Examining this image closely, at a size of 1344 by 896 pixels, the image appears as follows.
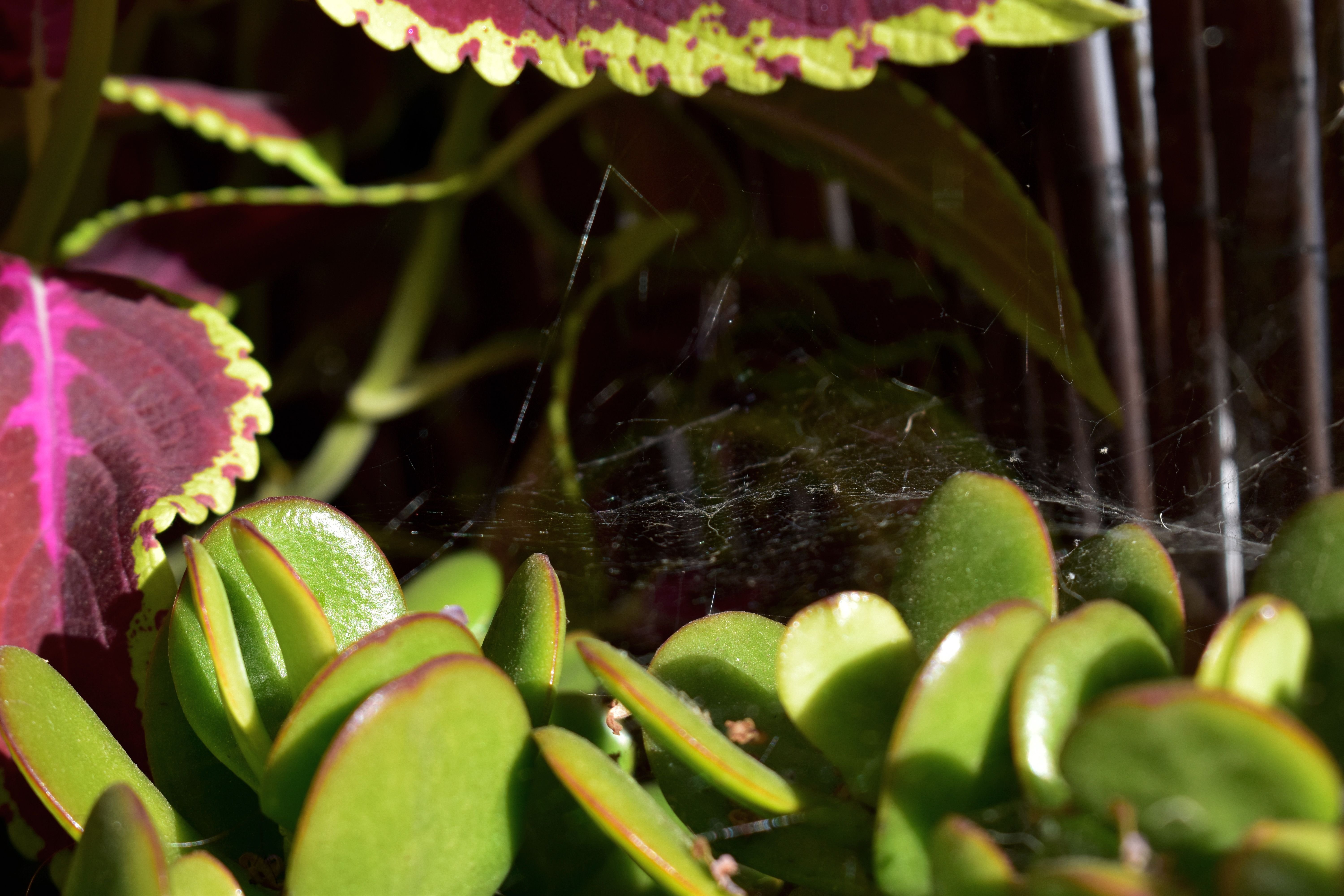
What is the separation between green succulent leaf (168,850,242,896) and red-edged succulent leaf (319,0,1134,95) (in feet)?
0.82

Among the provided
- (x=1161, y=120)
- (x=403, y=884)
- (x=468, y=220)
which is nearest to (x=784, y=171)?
(x=1161, y=120)

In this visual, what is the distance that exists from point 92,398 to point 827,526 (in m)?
0.30

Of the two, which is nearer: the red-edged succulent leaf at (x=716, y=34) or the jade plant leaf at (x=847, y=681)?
the jade plant leaf at (x=847, y=681)

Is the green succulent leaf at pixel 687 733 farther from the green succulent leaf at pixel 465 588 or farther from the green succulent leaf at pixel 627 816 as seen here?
the green succulent leaf at pixel 465 588

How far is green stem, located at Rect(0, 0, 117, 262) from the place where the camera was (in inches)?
16.9

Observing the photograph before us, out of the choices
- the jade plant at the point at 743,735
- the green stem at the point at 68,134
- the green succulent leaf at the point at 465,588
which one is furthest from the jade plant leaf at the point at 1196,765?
the green stem at the point at 68,134

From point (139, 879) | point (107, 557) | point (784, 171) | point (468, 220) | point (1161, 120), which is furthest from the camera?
point (468, 220)

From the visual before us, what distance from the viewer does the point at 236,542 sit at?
0.22 m

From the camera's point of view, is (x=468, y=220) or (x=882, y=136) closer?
(x=882, y=136)

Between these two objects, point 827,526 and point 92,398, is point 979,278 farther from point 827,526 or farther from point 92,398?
point 92,398

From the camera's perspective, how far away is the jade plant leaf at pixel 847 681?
0.22 metres

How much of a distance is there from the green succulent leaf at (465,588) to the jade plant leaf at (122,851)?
0.16m

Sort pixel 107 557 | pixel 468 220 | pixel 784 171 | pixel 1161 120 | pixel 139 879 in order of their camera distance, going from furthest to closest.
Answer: pixel 468 220
pixel 784 171
pixel 1161 120
pixel 107 557
pixel 139 879

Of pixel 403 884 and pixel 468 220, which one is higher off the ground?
pixel 468 220
